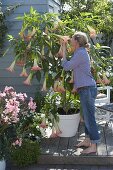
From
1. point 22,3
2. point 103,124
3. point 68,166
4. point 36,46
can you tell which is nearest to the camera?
point 68,166

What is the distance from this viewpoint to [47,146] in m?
5.30

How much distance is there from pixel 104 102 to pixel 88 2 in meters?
5.94

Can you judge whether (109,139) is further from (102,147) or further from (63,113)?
(63,113)

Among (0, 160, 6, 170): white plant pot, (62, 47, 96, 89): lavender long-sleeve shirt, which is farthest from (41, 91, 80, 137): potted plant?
(0, 160, 6, 170): white plant pot

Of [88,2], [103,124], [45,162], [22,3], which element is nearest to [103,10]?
[88,2]

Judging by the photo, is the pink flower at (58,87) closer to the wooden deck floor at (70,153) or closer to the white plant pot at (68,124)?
the white plant pot at (68,124)

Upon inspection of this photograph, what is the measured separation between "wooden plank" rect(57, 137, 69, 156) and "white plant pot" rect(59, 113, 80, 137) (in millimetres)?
96

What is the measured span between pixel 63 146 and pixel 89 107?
79 cm

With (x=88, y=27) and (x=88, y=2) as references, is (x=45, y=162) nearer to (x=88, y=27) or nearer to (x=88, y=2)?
(x=88, y=27)

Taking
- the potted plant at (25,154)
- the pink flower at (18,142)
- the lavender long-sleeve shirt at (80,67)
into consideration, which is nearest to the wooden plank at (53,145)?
the potted plant at (25,154)

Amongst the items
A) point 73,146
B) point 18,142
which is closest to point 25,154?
point 18,142

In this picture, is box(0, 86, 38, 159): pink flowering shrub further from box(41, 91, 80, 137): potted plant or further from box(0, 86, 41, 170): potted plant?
box(41, 91, 80, 137): potted plant

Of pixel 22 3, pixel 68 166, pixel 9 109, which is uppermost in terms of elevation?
pixel 22 3

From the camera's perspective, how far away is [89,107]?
16.0 ft
